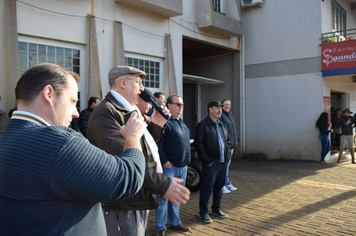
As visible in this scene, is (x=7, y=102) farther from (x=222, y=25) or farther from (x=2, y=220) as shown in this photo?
(x=222, y=25)

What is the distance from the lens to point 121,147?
214cm

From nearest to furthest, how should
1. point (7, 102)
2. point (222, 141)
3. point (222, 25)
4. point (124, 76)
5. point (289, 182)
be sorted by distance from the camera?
point (124, 76) < point (222, 141) < point (7, 102) < point (289, 182) < point (222, 25)

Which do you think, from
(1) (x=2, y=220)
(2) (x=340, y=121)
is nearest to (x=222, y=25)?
(2) (x=340, y=121)

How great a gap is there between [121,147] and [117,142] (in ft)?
0.16

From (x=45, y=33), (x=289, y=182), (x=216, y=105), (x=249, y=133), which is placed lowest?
(x=289, y=182)

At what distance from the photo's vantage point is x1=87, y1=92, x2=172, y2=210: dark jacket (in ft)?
6.85

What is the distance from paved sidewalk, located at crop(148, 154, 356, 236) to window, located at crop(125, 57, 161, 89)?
375cm

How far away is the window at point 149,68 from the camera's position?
872 cm

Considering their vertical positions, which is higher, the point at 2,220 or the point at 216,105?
the point at 216,105

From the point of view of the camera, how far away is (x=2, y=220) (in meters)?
1.30

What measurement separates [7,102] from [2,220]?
551cm

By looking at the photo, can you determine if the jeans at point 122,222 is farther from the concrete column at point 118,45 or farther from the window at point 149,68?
the window at point 149,68

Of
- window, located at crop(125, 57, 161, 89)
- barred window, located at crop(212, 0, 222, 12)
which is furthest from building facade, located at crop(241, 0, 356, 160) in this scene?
window, located at crop(125, 57, 161, 89)

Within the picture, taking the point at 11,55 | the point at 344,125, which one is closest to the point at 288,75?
the point at 344,125
